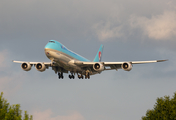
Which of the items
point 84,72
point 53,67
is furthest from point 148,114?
point 53,67

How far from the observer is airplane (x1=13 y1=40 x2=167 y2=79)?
54.7 meters

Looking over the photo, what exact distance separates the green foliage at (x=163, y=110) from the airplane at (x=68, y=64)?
8.06 metres

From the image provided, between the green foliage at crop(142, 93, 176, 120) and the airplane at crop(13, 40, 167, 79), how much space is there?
8.06 m

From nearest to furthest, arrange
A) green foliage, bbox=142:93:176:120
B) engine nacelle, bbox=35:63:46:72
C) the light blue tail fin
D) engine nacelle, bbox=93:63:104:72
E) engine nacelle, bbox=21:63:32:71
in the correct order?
green foliage, bbox=142:93:176:120 < engine nacelle, bbox=93:63:104:72 < engine nacelle, bbox=35:63:46:72 < engine nacelle, bbox=21:63:32:71 < the light blue tail fin

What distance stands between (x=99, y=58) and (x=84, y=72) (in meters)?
20.2

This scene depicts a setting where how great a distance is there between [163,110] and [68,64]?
19270 mm

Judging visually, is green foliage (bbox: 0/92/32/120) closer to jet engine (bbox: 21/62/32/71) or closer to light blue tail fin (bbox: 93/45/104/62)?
jet engine (bbox: 21/62/32/71)

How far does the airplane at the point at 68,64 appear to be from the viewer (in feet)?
179

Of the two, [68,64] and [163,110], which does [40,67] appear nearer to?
[68,64]

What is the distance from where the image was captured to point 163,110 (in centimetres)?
5478

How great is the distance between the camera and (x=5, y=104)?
40.2 m

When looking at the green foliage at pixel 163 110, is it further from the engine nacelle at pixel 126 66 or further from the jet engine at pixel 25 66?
the jet engine at pixel 25 66

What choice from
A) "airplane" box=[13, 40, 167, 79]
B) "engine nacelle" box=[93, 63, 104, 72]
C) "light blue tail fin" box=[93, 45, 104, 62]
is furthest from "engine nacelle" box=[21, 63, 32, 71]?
"light blue tail fin" box=[93, 45, 104, 62]

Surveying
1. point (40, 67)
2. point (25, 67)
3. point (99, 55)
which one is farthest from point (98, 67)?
point (99, 55)
